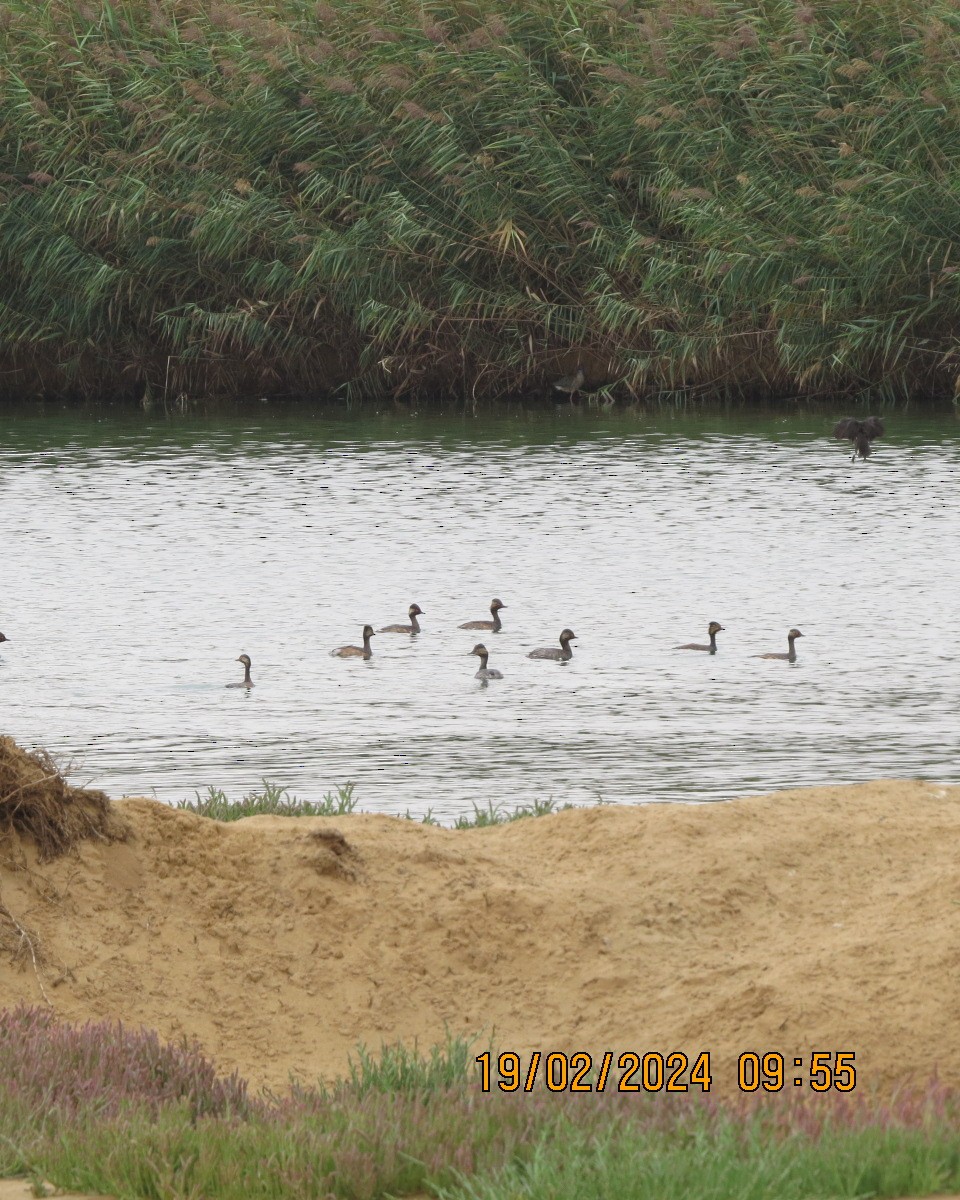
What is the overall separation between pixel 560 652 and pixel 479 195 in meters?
13.1

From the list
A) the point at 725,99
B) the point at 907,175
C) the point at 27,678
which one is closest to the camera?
the point at 27,678

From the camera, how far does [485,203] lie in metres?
25.4

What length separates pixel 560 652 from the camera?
13.6 meters

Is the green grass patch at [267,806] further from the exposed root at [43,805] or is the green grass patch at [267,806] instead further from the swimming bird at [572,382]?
the swimming bird at [572,382]

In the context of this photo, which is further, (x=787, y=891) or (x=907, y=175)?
(x=907, y=175)

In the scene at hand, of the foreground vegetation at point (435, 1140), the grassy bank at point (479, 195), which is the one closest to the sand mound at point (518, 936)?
the foreground vegetation at point (435, 1140)

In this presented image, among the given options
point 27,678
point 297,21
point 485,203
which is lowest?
point 27,678

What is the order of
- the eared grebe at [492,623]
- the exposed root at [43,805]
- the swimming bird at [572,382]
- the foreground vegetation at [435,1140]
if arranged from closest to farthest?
1. the foreground vegetation at [435,1140]
2. the exposed root at [43,805]
3. the eared grebe at [492,623]
4. the swimming bird at [572,382]

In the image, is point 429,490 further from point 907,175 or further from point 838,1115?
point 838,1115

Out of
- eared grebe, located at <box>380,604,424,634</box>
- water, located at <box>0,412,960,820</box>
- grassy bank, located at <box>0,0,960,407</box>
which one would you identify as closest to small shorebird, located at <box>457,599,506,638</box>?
water, located at <box>0,412,960,820</box>

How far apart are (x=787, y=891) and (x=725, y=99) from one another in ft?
63.8

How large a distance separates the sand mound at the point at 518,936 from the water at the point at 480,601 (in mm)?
2136

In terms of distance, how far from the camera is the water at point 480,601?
1053cm

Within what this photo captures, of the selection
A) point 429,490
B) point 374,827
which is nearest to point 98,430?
point 429,490
